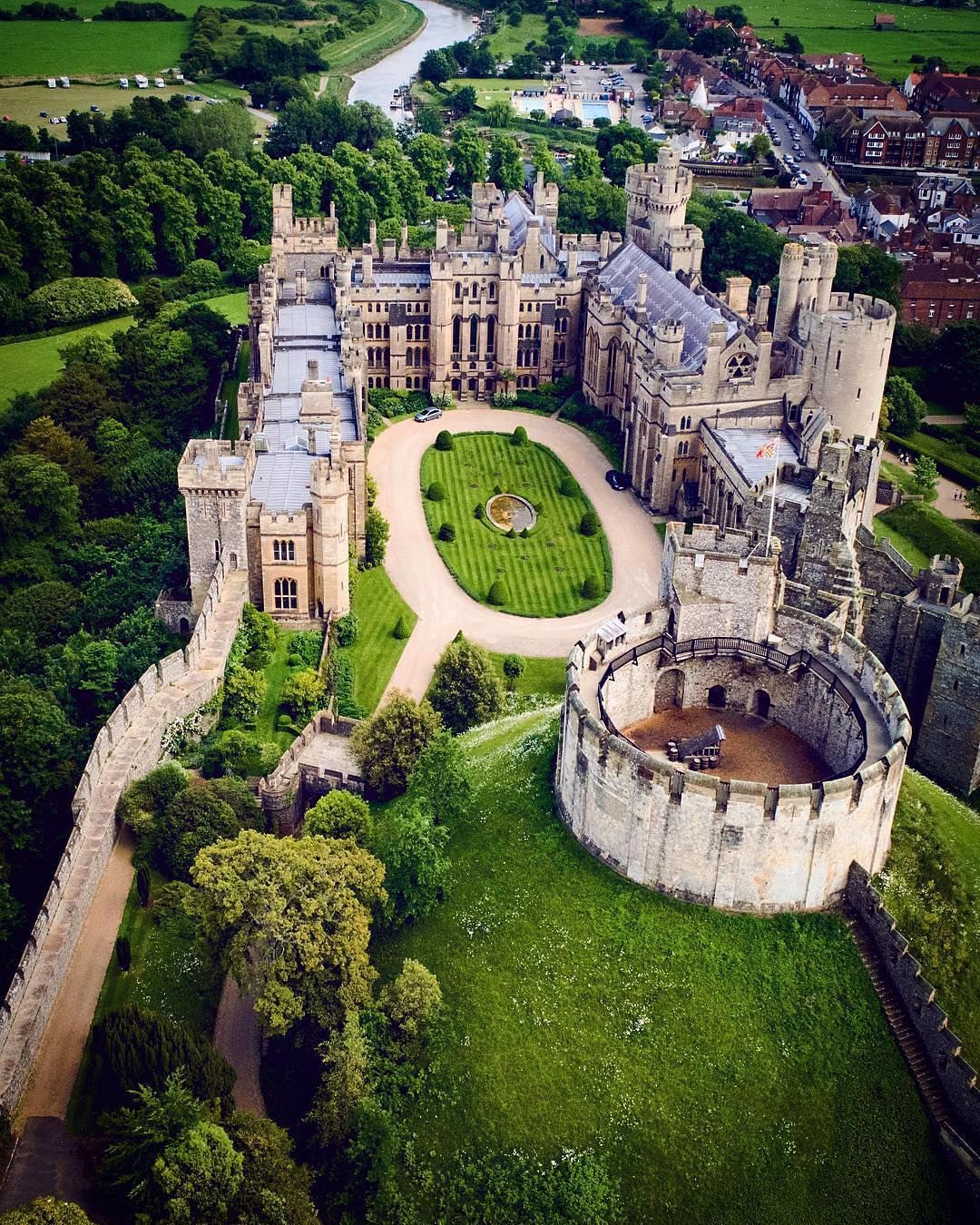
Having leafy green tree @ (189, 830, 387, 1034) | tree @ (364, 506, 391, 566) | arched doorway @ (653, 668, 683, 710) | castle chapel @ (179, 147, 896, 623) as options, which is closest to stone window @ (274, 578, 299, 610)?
castle chapel @ (179, 147, 896, 623)

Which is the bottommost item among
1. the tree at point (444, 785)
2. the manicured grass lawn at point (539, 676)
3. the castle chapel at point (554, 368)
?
the manicured grass lawn at point (539, 676)

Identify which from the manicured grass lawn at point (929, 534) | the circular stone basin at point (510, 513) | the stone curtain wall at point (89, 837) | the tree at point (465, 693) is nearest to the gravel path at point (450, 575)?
the tree at point (465, 693)

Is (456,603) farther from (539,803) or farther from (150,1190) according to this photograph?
(150,1190)

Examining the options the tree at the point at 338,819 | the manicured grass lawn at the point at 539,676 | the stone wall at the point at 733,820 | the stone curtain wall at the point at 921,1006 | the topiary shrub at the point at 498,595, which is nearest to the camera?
the stone curtain wall at the point at 921,1006

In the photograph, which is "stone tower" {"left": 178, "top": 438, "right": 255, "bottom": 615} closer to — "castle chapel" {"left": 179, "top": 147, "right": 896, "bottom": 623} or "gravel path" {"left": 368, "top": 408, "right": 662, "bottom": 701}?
"castle chapel" {"left": 179, "top": 147, "right": 896, "bottom": 623}

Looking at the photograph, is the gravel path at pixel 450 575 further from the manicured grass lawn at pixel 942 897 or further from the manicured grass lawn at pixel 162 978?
the manicured grass lawn at pixel 942 897

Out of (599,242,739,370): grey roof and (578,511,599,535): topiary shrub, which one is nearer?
(578,511,599,535): topiary shrub

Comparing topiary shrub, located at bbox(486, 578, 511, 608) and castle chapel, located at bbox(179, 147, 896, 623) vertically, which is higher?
castle chapel, located at bbox(179, 147, 896, 623)
